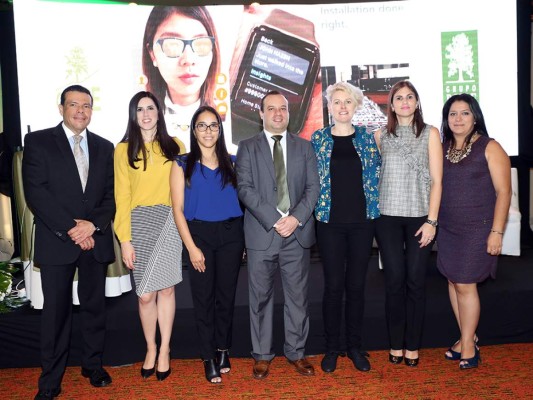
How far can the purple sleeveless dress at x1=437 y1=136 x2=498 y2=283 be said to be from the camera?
295 centimetres

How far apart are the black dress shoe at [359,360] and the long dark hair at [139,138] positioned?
148cm

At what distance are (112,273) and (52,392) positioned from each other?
3.79 feet

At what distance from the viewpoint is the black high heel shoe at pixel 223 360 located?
10.1 feet

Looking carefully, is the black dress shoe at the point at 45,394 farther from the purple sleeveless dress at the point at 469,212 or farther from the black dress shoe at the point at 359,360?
the purple sleeveless dress at the point at 469,212

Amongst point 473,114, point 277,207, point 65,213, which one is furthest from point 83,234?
point 473,114

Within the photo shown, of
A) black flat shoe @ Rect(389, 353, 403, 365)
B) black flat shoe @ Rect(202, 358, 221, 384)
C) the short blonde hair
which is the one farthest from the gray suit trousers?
the short blonde hair

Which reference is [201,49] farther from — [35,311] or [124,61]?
[35,311]

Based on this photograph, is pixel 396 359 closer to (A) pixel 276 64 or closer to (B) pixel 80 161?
(B) pixel 80 161

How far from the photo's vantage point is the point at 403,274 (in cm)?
303

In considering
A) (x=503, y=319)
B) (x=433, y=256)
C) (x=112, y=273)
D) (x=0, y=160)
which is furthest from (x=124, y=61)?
(x=503, y=319)

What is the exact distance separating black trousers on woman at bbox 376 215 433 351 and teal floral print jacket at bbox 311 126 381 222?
0.43ft

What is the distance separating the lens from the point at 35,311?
347cm

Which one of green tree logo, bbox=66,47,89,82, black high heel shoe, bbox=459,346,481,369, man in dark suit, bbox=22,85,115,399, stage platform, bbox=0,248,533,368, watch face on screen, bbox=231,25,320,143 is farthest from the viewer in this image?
watch face on screen, bbox=231,25,320,143

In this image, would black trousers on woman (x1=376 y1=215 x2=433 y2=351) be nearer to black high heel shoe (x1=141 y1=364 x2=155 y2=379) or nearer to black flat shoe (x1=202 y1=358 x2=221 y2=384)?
black flat shoe (x1=202 y1=358 x2=221 y2=384)
